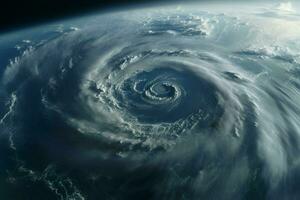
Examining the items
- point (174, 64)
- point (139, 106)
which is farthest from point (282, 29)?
point (139, 106)

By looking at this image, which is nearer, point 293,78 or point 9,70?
point 293,78

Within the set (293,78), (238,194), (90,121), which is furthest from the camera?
(293,78)

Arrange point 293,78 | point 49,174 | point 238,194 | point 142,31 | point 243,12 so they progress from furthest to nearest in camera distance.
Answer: point 243,12, point 142,31, point 293,78, point 49,174, point 238,194

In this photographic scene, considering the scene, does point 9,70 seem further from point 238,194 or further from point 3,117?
point 238,194

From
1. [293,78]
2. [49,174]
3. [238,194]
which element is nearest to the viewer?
[238,194]

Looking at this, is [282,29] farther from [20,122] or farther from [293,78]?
[20,122]

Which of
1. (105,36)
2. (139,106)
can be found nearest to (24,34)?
(105,36)
